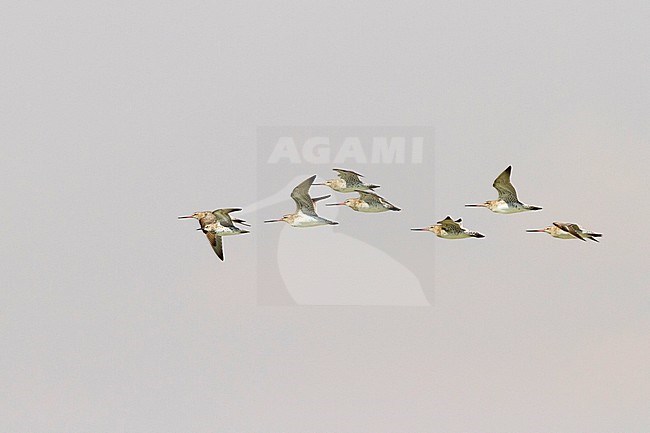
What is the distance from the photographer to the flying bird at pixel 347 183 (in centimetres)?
5462

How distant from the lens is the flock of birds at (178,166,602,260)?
53531 mm

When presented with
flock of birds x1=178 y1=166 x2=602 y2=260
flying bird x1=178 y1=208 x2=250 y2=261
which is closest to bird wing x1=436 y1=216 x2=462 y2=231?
flock of birds x1=178 y1=166 x2=602 y2=260

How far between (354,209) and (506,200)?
20.0 feet

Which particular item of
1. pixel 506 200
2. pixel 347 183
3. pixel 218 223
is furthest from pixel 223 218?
pixel 506 200

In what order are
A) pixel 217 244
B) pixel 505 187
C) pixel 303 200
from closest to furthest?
pixel 505 187 → pixel 303 200 → pixel 217 244

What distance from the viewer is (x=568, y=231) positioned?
53.6 meters

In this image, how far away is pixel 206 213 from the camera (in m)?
56.4

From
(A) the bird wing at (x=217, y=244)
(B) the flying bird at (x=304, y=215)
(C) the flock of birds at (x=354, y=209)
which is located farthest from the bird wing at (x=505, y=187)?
(A) the bird wing at (x=217, y=244)

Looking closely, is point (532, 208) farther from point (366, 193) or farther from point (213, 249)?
point (213, 249)

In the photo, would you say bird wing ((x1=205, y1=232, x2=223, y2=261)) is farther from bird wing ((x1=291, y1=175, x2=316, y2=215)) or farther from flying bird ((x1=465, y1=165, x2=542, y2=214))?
flying bird ((x1=465, y1=165, x2=542, y2=214))

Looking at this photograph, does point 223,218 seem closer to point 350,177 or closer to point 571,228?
point 350,177

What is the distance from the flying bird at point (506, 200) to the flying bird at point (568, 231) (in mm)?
963

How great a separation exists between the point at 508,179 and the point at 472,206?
7.36 ft

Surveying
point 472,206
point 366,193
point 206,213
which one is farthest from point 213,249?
point 472,206
